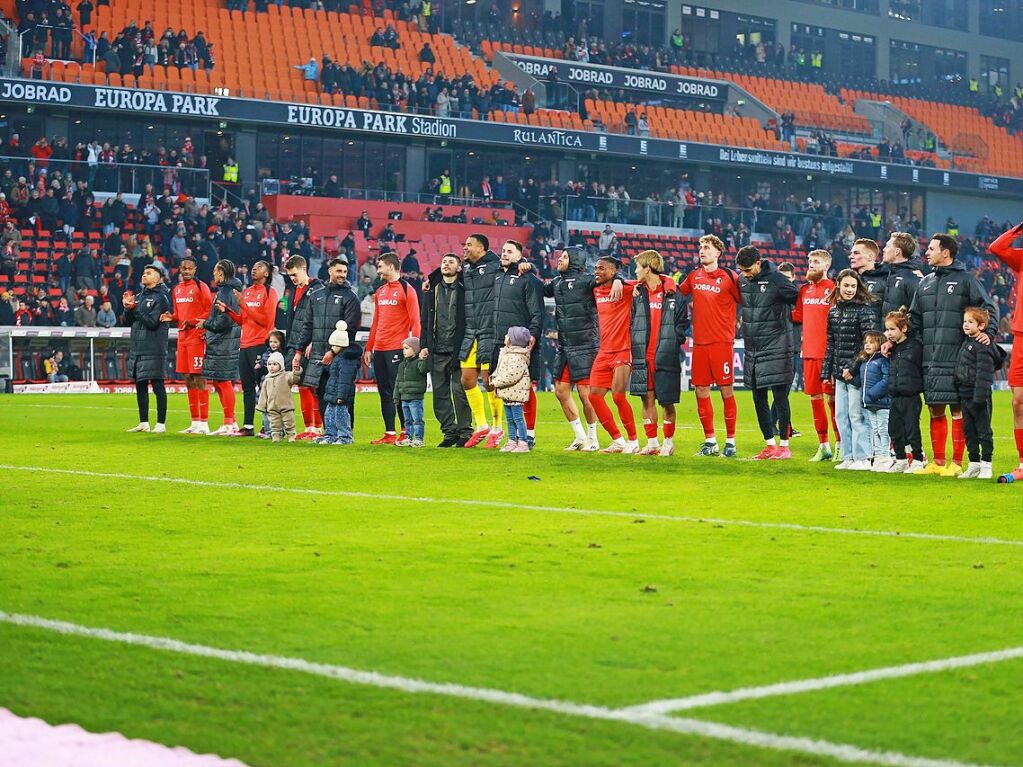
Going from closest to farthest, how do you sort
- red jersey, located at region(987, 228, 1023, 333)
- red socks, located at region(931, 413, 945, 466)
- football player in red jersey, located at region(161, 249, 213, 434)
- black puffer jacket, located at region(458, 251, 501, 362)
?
red jersey, located at region(987, 228, 1023, 333) → red socks, located at region(931, 413, 945, 466) → black puffer jacket, located at region(458, 251, 501, 362) → football player in red jersey, located at region(161, 249, 213, 434)

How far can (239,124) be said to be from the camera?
4731cm

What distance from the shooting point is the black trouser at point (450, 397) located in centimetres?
1622

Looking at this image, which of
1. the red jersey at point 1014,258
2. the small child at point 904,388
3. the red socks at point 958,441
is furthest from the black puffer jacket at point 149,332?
the red jersey at point 1014,258

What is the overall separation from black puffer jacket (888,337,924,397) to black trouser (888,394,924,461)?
76 millimetres

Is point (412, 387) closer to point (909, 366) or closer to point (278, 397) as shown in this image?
point (278, 397)

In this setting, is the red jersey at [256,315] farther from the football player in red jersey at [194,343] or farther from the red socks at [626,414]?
the red socks at [626,414]

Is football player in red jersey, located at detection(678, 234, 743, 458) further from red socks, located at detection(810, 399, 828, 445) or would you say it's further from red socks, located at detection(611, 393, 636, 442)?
red socks, located at detection(810, 399, 828, 445)

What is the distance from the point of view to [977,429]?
507 inches

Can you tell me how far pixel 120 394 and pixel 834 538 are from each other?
26218mm

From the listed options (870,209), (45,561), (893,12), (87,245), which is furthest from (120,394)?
(893,12)

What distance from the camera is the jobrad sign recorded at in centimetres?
4275

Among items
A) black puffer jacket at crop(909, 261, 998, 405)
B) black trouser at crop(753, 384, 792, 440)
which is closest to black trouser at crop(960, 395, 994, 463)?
black puffer jacket at crop(909, 261, 998, 405)

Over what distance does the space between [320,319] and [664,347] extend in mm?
3984

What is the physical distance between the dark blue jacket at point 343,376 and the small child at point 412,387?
50 centimetres
